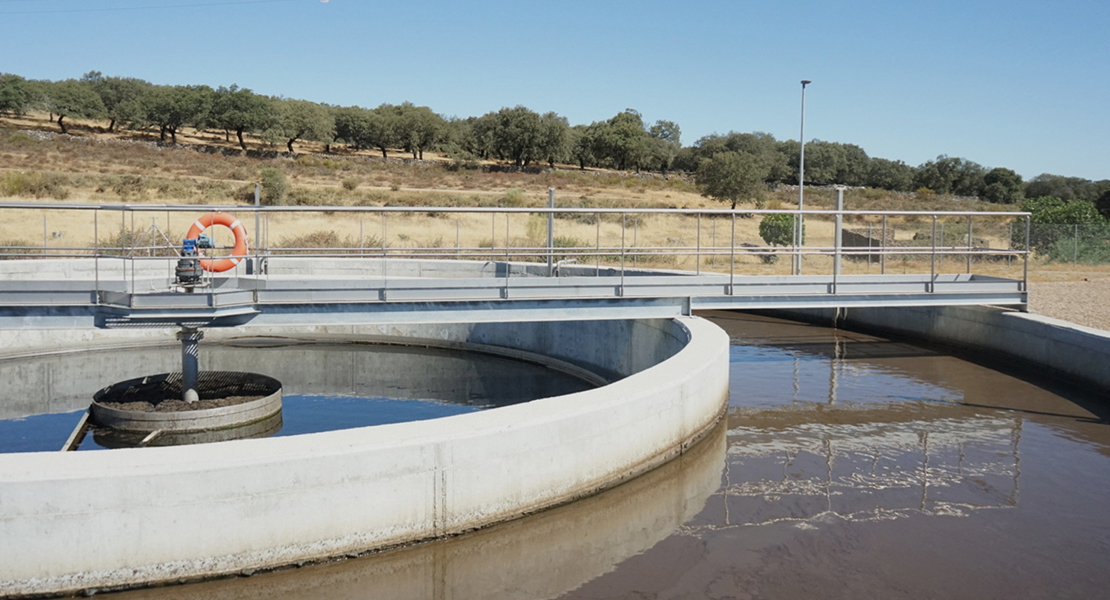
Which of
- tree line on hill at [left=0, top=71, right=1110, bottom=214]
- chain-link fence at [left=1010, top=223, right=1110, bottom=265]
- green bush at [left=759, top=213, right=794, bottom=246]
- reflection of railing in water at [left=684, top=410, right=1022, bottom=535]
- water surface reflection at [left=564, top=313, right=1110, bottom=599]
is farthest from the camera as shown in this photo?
tree line on hill at [left=0, top=71, right=1110, bottom=214]

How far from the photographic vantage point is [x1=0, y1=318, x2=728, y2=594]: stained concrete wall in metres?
6.77

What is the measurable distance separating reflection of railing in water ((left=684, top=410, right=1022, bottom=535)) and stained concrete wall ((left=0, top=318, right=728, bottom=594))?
1461 mm

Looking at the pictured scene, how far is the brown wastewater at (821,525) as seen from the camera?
7.64m

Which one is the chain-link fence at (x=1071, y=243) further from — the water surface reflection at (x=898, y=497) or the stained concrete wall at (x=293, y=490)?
the stained concrete wall at (x=293, y=490)

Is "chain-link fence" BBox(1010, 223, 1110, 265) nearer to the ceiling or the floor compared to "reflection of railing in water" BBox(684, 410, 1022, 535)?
nearer to the ceiling

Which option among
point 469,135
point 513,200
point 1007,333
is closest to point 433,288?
point 1007,333

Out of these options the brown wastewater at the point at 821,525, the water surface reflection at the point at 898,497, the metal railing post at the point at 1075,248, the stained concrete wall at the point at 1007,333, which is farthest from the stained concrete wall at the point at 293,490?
the metal railing post at the point at 1075,248

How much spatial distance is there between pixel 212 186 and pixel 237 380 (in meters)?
39.1

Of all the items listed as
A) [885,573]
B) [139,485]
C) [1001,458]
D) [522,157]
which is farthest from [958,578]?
[522,157]

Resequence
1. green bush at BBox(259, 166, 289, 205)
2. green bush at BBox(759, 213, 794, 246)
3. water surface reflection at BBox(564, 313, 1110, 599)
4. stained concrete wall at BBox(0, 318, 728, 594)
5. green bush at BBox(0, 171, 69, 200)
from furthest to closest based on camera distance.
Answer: green bush at BBox(259, 166, 289, 205)
green bush at BBox(0, 171, 69, 200)
green bush at BBox(759, 213, 794, 246)
water surface reflection at BBox(564, 313, 1110, 599)
stained concrete wall at BBox(0, 318, 728, 594)

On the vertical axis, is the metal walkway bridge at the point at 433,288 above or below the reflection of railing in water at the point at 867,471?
above

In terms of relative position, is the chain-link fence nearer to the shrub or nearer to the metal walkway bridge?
the metal walkway bridge

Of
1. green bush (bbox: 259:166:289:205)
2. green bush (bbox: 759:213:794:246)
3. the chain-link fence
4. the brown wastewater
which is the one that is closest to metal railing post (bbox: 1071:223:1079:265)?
the chain-link fence

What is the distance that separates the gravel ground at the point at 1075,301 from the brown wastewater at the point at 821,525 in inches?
162
